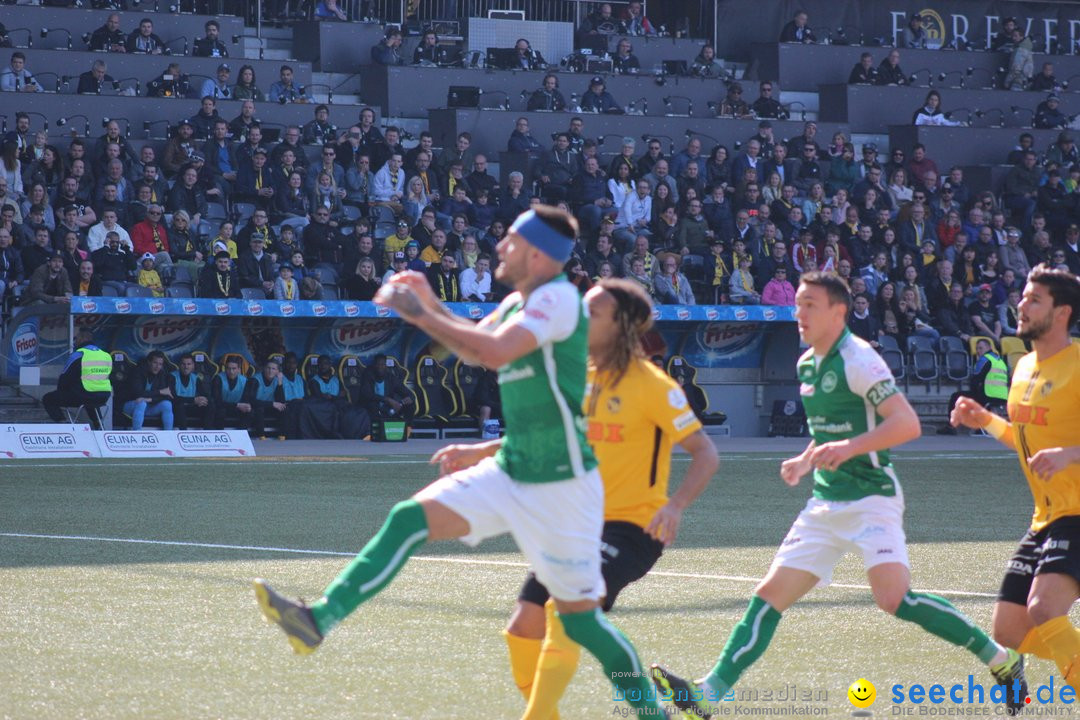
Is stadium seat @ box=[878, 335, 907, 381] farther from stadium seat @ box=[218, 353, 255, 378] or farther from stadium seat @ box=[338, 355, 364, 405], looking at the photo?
stadium seat @ box=[218, 353, 255, 378]

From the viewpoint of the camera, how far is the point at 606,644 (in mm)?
5508

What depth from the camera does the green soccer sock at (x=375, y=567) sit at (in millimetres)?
5117

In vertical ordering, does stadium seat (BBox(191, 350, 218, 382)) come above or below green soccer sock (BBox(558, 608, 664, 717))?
below

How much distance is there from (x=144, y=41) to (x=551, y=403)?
A: 25.7m

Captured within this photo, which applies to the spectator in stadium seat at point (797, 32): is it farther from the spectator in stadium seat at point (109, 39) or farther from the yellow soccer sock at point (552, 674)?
the yellow soccer sock at point (552, 674)

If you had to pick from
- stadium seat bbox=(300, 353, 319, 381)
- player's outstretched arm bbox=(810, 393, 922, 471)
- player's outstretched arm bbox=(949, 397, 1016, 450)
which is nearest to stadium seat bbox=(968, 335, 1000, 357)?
stadium seat bbox=(300, 353, 319, 381)

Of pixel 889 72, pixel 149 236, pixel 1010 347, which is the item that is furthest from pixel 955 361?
pixel 149 236

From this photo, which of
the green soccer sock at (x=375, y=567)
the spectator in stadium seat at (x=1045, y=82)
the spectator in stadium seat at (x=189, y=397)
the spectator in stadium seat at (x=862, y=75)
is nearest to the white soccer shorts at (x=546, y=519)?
the green soccer sock at (x=375, y=567)

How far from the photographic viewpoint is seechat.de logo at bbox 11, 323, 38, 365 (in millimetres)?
23688

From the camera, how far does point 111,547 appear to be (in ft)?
39.0

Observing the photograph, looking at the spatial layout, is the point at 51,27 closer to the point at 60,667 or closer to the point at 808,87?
the point at 808,87

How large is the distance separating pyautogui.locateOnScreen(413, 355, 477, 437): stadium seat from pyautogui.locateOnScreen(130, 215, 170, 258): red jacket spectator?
457 centimetres

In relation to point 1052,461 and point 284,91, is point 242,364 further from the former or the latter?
point 1052,461

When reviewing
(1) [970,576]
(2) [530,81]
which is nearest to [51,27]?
(2) [530,81]
